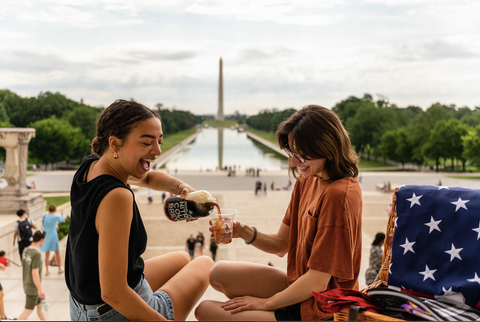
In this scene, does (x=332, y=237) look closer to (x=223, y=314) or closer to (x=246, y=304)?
(x=246, y=304)

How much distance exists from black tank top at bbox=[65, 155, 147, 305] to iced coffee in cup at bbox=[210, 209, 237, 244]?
1.61 ft

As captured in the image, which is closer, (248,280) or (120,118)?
(120,118)

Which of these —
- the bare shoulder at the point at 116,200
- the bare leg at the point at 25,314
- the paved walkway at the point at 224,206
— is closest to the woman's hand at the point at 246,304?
the bare shoulder at the point at 116,200

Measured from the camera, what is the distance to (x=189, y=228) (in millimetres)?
16906

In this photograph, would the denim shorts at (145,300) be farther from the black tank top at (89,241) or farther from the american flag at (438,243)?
the american flag at (438,243)

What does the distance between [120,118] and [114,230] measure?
0.53 m

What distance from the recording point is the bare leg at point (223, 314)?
6.77 feet

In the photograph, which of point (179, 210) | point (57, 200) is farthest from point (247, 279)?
point (57, 200)

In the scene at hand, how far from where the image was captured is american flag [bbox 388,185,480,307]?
1.79 m

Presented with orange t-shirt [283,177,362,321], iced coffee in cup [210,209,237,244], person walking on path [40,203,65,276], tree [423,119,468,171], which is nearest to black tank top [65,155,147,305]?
iced coffee in cup [210,209,237,244]

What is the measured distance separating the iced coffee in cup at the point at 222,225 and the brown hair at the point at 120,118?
0.68m

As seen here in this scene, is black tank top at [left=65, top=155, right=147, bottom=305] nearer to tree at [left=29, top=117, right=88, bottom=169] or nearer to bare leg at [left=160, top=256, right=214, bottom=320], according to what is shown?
bare leg at [left=160, top=256, right=214, bottom=320]

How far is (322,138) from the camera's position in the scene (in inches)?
82.4

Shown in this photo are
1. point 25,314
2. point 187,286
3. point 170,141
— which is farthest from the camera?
point 170,141
